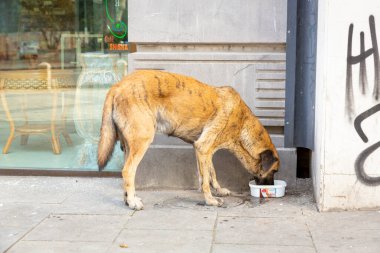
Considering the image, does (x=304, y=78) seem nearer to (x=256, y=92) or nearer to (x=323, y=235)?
(x=256, y=92)

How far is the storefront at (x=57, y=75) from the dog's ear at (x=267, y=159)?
2045 mm

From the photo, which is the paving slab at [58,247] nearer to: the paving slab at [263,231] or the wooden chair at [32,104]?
the paving slab at [263,231]

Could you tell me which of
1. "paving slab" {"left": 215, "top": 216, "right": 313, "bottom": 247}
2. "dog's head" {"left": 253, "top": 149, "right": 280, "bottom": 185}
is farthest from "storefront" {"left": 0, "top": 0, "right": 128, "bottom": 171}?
"paving slab" {"left": 215, "top": 216, "right": 313, "bottom": 247}

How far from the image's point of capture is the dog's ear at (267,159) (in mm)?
7910

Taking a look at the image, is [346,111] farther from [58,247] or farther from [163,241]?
[58,247]

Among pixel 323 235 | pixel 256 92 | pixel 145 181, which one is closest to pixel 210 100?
pixel 256 92

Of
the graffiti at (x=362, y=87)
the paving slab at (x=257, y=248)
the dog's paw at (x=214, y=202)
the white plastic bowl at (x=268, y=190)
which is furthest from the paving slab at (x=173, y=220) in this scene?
the graffiti at (x=362, y=87)

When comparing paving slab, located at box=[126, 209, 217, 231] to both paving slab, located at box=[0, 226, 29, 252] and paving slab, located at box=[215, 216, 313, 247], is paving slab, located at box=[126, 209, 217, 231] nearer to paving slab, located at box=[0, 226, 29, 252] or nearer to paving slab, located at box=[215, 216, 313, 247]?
paving slab, located at box=[215, 216, 313, 247]

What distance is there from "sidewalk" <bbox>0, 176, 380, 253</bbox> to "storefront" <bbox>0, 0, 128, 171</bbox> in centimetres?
95

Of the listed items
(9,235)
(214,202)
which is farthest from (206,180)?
(9,235)

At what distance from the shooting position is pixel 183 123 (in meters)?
7.62

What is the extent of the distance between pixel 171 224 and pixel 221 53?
2225 mm

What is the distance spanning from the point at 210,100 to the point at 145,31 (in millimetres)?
1204

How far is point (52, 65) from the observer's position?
29.7ft
